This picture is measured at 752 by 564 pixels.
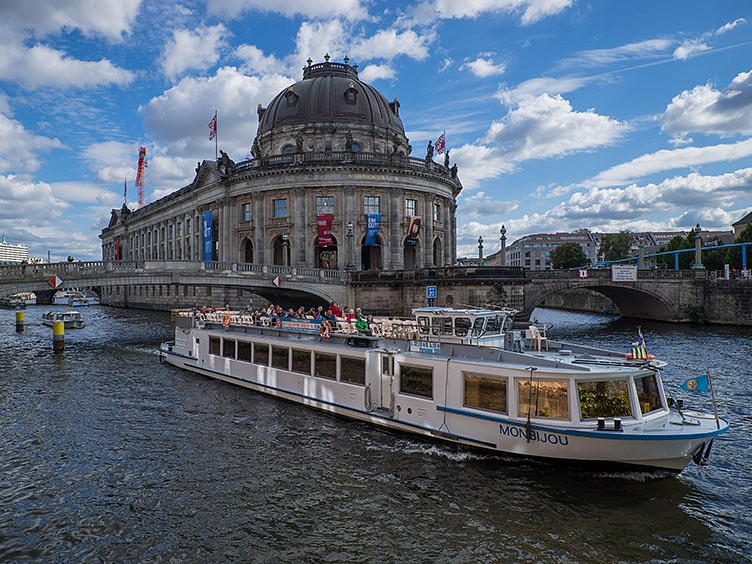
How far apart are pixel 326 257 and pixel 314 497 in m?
50.8

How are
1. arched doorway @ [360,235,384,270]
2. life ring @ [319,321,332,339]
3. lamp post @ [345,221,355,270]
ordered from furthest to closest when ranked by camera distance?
arched doorway @ [360,235,384,270] < lamp post @ [345,221,355,270] < life ring @ [319,321,332,339]

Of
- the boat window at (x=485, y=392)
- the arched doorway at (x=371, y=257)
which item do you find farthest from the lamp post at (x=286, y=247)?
the boat window at (x=485, y=392)

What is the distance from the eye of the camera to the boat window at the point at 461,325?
55.4 feet

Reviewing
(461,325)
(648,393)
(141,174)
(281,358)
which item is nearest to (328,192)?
(281,358)

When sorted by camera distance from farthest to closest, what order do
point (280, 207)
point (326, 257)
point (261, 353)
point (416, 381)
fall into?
point (326, 257)
point (280, 207)
point (261, 353)
point (416, 381)

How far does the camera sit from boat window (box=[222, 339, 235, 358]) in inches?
992

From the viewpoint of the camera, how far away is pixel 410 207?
2370 inches

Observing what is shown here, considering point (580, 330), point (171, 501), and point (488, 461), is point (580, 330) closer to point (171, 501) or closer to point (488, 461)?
point (488, 461)

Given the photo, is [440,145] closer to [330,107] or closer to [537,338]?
[330,107]

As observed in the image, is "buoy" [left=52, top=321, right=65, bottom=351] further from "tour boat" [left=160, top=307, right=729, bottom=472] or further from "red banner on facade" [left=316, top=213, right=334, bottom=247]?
"red banner on facade" [left=316, top=213, right=334, bottom=247]

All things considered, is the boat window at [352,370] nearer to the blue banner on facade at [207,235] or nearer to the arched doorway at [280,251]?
the arched doorway at [280,251]

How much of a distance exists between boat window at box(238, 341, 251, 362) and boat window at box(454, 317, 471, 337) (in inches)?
436

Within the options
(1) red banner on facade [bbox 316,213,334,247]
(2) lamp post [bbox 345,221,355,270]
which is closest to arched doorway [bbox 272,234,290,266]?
(1) red banner on facade [bbox 316,213,334,247]

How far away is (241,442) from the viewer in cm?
1644
